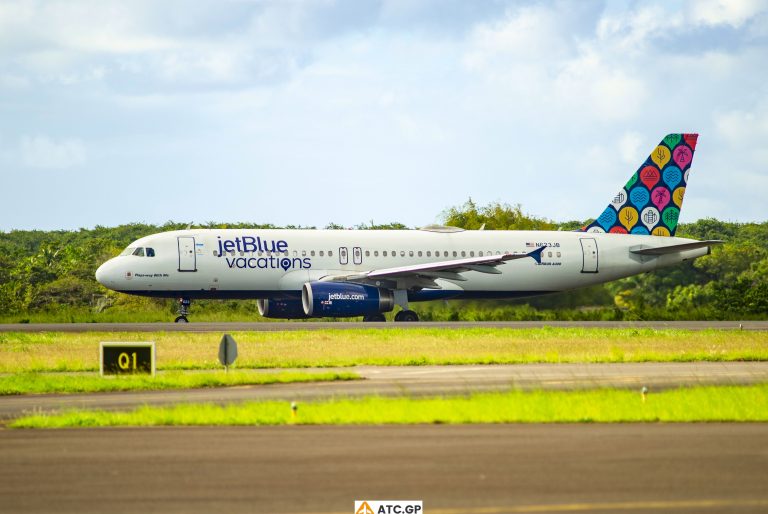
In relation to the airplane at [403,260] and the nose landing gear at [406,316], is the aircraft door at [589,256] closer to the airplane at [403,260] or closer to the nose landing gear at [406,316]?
the airplane at [403,260]

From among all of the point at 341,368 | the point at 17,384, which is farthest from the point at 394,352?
the point at 17,384

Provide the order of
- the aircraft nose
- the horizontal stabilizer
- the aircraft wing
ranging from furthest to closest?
1. the horizontal stabilizer
2. the aircraft wing
3. the aircraft nose

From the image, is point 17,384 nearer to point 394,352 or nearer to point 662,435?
point 394,352

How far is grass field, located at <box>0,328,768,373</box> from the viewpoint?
30.4 m

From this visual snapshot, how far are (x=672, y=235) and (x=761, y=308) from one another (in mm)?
5467

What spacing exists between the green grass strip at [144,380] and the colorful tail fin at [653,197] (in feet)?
105

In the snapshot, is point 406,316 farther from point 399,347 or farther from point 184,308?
point 399,347

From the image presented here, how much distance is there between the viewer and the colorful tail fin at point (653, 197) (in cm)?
5622

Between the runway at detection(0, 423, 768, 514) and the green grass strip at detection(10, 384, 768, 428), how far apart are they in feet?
2.36

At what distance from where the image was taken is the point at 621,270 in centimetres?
5472

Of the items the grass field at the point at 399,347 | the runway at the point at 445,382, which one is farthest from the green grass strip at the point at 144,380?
the grass field at the point at 399,347

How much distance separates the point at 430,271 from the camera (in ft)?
159

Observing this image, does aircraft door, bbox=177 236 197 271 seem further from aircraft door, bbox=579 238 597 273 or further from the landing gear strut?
aircraft door, bbox=579 238 597 273

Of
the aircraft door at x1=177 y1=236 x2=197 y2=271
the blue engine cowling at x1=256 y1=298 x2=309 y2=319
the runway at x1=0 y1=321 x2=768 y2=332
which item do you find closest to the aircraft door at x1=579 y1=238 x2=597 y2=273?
the runway at x1=0 y1=321 x2=768 y2=332
